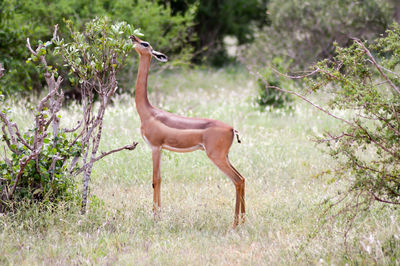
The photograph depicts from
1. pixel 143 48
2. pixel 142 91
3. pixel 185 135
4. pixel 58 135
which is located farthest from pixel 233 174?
pixel 58 135

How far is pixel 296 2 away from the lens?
16.5m

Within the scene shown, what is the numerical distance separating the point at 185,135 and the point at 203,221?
0.97m

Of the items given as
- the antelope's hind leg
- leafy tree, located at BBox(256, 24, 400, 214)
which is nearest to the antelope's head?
the antelope's hind leg

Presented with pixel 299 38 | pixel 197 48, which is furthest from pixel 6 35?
pixel 197 48

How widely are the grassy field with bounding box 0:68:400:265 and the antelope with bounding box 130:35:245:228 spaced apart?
37 cm

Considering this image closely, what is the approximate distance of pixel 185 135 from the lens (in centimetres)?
535

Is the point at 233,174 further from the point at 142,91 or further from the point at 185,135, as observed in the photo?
the point at 142,91

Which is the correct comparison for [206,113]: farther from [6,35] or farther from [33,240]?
[33,240]

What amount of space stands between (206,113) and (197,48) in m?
11.6

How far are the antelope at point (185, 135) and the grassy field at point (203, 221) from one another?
14.7 inches

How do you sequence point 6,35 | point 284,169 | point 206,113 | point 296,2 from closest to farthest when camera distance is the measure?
point 284,169
point 6,35
point 206,113
point 296,2

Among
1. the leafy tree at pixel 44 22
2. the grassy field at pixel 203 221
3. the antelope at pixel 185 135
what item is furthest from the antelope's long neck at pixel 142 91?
the leafy tree at pixel 44 22

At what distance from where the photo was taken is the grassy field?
15.3 feet

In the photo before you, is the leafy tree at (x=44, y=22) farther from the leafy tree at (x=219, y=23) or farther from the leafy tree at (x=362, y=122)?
the leafy tree at (x=362, y=122)
